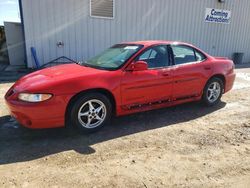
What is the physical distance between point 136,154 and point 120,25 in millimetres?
8162

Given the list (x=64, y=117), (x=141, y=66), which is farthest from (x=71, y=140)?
(x=141, y=66)

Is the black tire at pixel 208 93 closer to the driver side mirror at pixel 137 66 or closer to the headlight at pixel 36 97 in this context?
the driver side mirror at pixel 137 66

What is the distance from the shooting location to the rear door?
5.00m

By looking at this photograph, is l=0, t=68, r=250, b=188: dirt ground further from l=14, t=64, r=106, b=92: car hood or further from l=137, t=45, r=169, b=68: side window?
l=137, t=45, r=169, b=68: side window

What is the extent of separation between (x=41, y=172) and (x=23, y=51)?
855 cm

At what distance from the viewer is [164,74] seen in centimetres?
477

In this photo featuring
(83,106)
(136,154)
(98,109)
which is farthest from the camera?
(98,109)

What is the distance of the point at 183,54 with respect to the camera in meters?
5.24

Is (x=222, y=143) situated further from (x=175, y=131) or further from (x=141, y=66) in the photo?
(x=141, y=66)

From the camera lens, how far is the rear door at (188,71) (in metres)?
5.00

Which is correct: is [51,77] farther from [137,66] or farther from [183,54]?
[183,54]

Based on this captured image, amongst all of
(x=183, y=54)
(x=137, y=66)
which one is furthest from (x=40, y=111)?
(x=183, y=54)

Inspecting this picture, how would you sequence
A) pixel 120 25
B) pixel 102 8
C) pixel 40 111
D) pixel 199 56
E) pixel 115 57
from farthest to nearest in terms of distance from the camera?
pixel 120 25 < pixel 102 8 < pixel 199 56 < pixel 115 57 < pixel 40 111

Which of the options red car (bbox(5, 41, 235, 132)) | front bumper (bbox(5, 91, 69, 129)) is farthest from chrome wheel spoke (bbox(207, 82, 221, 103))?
front bumper (bbox(5, 91, 69, 129))
